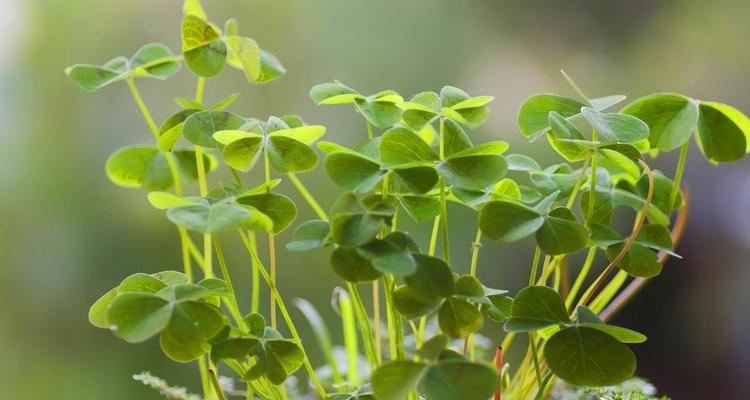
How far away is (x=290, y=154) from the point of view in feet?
1.65

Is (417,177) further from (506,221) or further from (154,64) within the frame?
(154,64)

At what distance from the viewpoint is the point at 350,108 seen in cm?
173

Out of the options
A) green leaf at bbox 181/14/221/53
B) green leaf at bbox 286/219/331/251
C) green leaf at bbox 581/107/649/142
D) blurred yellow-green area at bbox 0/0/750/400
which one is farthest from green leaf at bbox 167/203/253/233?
blurred yellow-green area at bbox 0/0/750/400

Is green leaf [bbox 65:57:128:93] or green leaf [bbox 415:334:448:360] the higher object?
green leaf [bbox 65:57:128:93]

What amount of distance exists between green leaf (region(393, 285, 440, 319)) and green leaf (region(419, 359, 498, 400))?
0.05 meters

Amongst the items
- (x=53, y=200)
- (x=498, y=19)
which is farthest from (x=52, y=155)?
(x=498, y=19)

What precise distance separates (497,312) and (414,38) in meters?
1.36

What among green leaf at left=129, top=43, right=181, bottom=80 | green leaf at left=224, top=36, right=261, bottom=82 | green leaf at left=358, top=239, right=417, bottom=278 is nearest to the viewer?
green leaf at left=358, top=239, right=417, bottom=278

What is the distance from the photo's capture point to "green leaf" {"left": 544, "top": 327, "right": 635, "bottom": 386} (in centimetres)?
45

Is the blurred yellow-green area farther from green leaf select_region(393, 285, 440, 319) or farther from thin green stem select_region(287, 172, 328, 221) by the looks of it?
green leaf select_region(393, 285, 440, 319)

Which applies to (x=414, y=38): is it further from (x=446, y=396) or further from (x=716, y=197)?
(x=446, y=396)

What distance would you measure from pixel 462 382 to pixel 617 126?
0.23m

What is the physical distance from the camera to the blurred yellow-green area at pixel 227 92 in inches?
67.4

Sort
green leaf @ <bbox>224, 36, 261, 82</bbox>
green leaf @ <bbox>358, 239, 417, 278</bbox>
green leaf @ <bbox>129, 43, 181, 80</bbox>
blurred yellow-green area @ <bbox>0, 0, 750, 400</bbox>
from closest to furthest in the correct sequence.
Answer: green leaf @ <bbox>358, 239, 417, 278</bbox> → green leaf @ <bbox>224, 36, 261, 82</bbox> → green leaf @ <bbox>129, 43, 181, 80</bbox> → blurred yellow-green area @ <bbox>0, 0, 750, 400</bbox>
